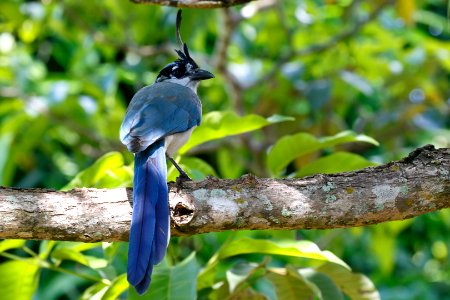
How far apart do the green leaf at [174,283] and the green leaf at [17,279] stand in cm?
48

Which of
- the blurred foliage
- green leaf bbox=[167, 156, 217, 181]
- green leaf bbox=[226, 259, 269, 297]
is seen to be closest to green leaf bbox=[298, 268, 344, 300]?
green leaf bbox=[226, 259, 269, 297]

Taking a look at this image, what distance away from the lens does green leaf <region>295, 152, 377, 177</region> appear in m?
3.24

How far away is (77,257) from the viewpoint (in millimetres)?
2809

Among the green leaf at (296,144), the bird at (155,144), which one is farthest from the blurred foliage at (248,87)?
the green leaf at (296,144)

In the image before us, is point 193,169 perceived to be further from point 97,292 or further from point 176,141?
point 97,292

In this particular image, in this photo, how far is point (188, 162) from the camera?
3.43 metres

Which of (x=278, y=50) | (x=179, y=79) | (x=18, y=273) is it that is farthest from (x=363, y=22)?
(x=18, y=273)

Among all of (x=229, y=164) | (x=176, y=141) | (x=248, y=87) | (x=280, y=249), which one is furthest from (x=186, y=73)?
(x=229, y=164)

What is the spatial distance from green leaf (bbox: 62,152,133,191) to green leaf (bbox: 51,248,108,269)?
356mm

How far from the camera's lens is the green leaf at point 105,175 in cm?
316

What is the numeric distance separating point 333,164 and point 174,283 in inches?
35.7

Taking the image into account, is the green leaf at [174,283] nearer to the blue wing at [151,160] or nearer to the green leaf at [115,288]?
the green leaf at [115,288]

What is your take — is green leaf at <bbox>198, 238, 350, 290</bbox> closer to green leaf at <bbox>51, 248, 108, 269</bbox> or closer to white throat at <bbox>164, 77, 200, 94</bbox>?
green leaf at <bbox>51, 248, 108, 269</bbox>

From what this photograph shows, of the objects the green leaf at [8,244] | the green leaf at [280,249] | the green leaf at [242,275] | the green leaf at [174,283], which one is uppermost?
the green leaf at [8,244]
